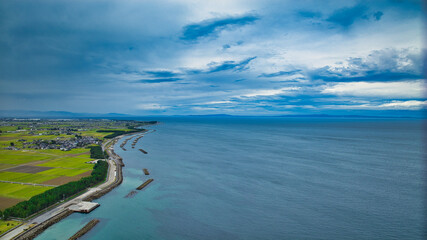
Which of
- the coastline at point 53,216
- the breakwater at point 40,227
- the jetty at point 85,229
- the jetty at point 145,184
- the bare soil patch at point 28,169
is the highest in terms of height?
the bare soil patch at point 28,169

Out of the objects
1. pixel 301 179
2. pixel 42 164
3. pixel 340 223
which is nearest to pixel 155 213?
pixel 340 223

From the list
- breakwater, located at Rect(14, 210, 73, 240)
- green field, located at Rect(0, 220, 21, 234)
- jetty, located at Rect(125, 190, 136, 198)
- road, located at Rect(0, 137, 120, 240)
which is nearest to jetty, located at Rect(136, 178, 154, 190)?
jetty, located at Rect(125, 190, 136, 198)

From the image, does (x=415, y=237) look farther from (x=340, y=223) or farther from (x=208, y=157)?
(x=208, y=157)

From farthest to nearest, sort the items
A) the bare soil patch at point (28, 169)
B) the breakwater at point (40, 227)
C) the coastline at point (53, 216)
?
1. the bare soil patch at point (28, 169)
2. the coastline at point (53, 216)
3. the breakwater at point (40, 227)

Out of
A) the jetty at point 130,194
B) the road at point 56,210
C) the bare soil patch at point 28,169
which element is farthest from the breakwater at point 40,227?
the bare soil patch at point 28,169

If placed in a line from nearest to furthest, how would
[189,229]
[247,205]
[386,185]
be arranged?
[189,229]
[247,205]
[386,185]

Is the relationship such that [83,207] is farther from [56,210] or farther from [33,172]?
[33,172]

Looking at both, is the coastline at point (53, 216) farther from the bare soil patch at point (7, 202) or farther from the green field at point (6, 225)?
the bare soil patch at point (7, 202)

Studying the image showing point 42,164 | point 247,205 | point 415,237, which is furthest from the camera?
point 42,164
